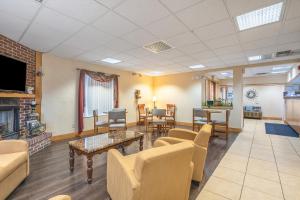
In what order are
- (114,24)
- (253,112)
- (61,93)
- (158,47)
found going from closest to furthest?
(114,24) < (158,47) < (61,93) < (253,112)

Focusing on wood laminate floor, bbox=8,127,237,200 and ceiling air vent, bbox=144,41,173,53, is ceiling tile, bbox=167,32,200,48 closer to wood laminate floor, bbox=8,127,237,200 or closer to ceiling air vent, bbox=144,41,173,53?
ceiling air vent, bbox=144,41,173,53

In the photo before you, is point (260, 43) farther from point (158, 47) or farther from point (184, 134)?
point (184, 134)

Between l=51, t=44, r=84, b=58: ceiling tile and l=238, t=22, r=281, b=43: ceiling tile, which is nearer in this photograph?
l=238, t=22, r=281, b=43: ceiling tile

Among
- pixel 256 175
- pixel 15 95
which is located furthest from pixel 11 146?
pixel 256 175

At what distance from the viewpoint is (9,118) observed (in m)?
3.33

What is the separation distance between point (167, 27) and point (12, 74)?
3328 millimetres

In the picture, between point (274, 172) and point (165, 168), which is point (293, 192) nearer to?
point (274, 172)

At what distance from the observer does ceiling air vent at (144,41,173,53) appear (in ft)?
11.8

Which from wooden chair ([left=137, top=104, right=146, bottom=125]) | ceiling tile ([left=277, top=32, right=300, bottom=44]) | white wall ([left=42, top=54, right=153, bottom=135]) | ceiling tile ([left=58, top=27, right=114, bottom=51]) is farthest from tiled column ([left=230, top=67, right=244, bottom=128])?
white wall ([left=42, top=54, right=153, bottom=135])

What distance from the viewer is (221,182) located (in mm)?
2254

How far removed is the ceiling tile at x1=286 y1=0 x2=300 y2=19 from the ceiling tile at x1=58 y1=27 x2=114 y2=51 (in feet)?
9.81

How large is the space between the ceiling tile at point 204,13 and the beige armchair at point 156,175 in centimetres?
192

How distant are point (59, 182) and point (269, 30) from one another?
14.6 ft

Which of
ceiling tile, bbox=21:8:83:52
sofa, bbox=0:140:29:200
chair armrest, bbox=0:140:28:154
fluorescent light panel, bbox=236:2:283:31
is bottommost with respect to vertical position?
sofa, bbox=0:140:29:200
